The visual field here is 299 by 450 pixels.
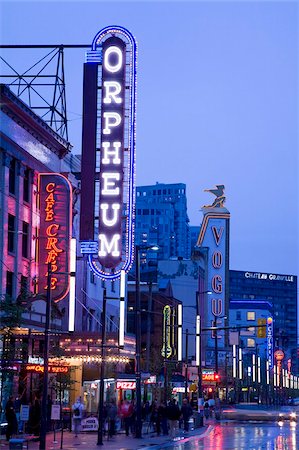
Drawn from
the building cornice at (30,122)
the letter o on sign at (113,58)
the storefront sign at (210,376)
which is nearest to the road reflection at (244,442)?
the building cornice at (30,122)

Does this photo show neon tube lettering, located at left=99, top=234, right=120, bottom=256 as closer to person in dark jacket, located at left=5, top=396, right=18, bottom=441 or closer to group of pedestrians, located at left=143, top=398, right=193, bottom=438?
group of pedestrians, located at left=143, top=398, right=193, bottom=438

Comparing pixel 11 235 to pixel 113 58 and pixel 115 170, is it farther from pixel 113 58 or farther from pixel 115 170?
pixel 113 58

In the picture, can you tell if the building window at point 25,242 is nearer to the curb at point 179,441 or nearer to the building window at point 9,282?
the building window at point 9,282

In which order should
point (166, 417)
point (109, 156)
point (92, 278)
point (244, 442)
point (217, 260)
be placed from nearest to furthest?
point (244, 442) < point (166, 417) < point (109, 156) < point (92, 278) < point (217, 260)

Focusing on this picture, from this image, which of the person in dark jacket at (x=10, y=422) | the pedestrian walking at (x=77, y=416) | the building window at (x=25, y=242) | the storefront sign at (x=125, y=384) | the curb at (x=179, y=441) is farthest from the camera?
the storefront sign at (x=125, y=384)

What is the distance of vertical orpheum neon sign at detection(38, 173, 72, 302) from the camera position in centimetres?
5475

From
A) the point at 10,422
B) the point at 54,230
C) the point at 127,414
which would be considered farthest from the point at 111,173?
the point at 10,422

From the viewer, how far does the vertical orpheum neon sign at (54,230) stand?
54.8 metres

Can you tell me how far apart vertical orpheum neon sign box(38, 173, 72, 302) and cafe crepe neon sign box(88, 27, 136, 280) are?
3.33 metres

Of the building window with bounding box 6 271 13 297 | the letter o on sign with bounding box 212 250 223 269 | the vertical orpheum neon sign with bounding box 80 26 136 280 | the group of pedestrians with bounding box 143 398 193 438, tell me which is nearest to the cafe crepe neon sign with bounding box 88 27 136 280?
the vertical orpheum neon sign with bounding box 80 26 136 280

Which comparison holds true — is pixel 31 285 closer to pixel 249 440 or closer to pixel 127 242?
pixel 127 242

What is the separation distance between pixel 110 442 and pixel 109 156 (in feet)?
64.0

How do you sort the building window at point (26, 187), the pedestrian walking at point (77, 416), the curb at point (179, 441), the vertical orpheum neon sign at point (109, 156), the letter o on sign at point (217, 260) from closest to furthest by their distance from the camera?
1. the curb at point (179, 441)
2. the pedestrian walking at point (77, 416)
3. the building window at point (26, 187)
4. the vertical orpheum neon sign at point (109, 156)
5. the letter o on sign at point (217, 260)

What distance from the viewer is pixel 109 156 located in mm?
59312
